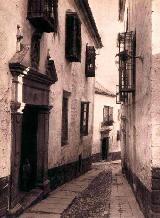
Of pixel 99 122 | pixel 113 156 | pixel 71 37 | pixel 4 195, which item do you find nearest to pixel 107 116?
pixel 99 122

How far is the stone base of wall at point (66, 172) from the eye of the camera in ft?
37.6

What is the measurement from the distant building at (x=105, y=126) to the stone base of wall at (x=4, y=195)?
1994 centimetres

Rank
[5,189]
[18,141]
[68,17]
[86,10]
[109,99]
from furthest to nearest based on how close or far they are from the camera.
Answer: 1. [109,99]
2. [86,10]
3. [68,17]
4. [18,141]
5. [5,189]

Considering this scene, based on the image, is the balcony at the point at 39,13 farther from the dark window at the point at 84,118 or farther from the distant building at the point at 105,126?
the distant building at the point at 105,126

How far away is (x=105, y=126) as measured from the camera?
2973 cm

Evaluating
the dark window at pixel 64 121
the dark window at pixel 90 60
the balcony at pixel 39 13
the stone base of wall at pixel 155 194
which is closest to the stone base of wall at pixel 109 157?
the dark window at pixel 90 60

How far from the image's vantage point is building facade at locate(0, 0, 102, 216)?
7.35m

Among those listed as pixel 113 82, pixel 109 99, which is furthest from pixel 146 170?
pixel 113 82

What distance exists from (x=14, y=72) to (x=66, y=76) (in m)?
5.91

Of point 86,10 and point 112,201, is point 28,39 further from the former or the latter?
point 86,10

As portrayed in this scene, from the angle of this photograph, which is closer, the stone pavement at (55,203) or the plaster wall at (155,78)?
the plaster wall at (155,78)

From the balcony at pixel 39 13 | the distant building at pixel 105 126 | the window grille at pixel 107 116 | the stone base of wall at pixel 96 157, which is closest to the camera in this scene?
the balcony at pixel 39 13

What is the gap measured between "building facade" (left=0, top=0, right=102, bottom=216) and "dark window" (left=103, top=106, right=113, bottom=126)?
12083 mm

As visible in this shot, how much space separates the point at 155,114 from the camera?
736cm
